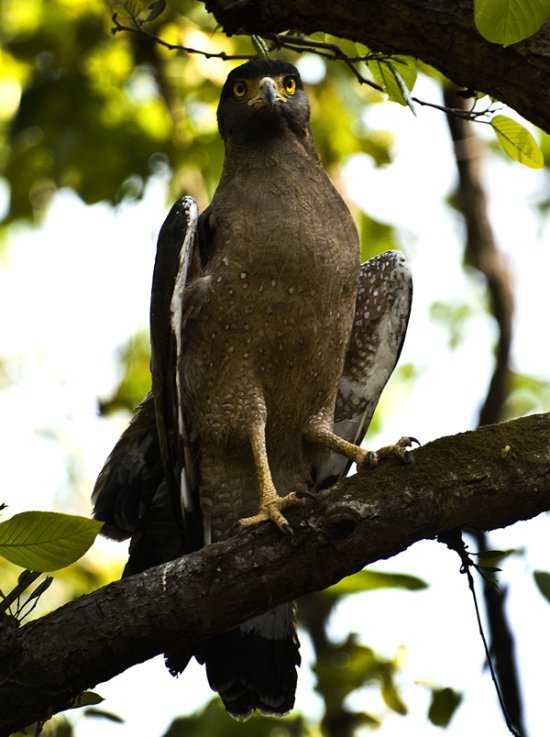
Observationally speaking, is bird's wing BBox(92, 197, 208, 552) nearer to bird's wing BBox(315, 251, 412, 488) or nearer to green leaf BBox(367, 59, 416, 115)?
bird's wing BBox(315, 251, 412, 488)

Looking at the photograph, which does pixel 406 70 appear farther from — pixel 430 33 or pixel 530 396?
pixel 530 396

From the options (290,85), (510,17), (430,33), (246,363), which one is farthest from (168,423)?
(510,17)

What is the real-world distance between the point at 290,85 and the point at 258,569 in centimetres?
258

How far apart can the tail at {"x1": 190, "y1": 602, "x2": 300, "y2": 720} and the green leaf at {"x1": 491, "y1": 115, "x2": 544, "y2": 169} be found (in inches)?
85.7

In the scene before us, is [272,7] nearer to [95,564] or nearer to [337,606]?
[337,606]

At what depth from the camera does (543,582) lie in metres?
3.89

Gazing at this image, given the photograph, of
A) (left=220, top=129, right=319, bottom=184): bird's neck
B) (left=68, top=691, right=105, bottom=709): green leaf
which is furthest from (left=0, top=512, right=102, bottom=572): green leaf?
(left=220, top=129, right=319, bottom=184): bird's neck

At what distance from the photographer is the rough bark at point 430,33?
3.64 meters

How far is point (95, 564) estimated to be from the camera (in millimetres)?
6820

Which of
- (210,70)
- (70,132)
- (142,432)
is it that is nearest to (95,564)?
(142,432)

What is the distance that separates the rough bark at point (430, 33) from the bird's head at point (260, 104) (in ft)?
3.87

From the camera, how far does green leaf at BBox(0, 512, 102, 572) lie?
292 centimetres

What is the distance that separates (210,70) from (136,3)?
2.74 m

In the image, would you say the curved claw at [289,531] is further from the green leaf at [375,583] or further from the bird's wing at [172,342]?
the bird's wing at [172,342]
